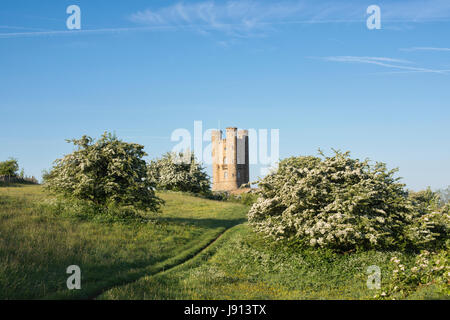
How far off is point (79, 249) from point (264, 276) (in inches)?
318

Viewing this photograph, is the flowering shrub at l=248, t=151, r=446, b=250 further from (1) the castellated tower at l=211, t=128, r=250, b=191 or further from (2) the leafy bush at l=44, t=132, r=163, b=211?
(1) the castellated tower at l=211, t=128, r=250, b=191

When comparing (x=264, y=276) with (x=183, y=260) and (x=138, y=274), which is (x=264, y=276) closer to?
(x=183, y=260)

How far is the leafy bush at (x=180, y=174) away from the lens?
54.3 meters

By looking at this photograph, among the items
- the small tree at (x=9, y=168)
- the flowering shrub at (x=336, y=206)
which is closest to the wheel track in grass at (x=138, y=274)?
the flowering shrub at (x=336, y=206)

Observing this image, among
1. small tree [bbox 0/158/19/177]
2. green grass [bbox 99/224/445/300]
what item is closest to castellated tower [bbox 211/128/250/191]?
small tree [bbox 0/158/19/177]

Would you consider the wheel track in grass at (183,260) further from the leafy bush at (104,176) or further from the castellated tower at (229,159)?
the castellated tower at (229,159)

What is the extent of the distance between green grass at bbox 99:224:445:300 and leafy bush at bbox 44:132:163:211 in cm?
725

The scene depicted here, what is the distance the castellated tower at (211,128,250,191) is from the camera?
94.5 meters

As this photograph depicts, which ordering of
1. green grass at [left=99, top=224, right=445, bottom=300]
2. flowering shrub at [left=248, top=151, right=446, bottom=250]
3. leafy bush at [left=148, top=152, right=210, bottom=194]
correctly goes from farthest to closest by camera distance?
leafy bush at [left=148, top=152, right=210, bottom=194], flowering shrub at [left=248, top=151, right=446, bottom=250], green grass at [left=99, top=224, right=445, bottom=300]

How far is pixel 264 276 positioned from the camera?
49.7 ft

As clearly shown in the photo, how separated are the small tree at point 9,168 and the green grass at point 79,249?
85.9ft
